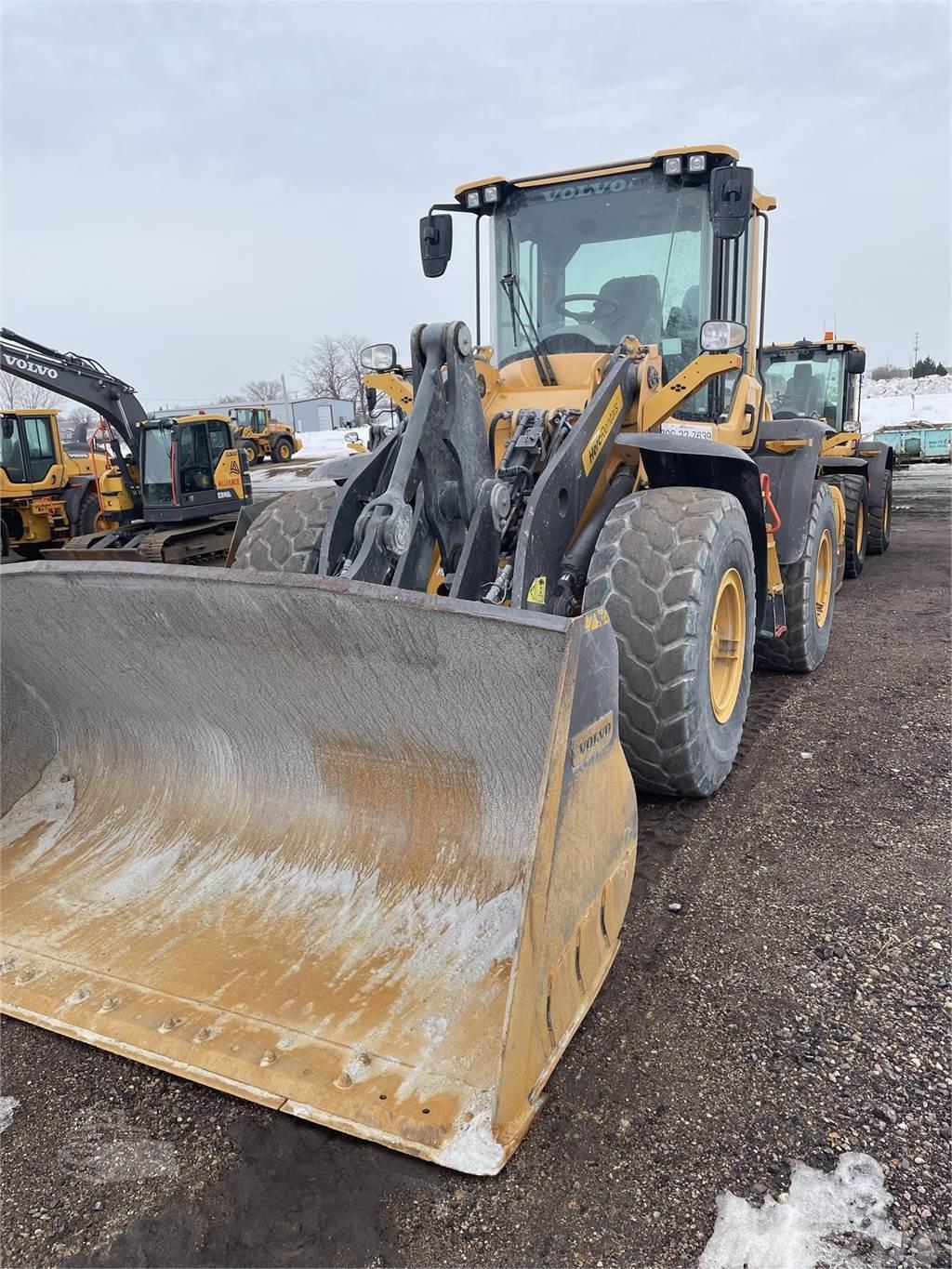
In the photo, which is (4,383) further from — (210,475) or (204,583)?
(204,583)

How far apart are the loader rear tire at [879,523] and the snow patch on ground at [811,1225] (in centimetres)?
933

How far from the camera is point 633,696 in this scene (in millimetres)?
3088

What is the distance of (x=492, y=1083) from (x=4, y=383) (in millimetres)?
65386

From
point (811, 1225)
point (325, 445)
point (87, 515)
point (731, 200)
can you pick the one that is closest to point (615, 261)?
point (731, 200)

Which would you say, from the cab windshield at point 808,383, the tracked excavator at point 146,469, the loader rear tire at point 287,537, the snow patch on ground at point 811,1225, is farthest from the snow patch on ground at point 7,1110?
the cab windshield at point 808,383

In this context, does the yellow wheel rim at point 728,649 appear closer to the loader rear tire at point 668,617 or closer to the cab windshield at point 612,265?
the loader rear tire at point 668,617

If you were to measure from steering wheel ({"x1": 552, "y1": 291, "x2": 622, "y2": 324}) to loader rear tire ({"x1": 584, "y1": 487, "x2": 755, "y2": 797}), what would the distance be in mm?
1360

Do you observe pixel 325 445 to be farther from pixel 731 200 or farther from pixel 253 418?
pixel 731 200

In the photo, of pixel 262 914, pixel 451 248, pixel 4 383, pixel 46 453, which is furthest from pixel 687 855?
pixel 4 383

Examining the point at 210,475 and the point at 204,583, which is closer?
the point at 204,583

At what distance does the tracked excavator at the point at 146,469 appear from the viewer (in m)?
12.0

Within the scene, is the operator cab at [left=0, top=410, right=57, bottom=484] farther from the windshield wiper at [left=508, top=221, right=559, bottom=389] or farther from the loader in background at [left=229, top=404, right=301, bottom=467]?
the loader in background at [left=229, top=404, right=301, bottom=467]

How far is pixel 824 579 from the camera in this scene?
19.0 feet

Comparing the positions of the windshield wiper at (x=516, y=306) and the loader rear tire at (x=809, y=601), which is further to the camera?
the loader rear tire at (x=809, y=601)
